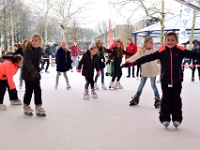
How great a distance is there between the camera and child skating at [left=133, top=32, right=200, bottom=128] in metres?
4.42

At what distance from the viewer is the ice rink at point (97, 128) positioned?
3654 mm

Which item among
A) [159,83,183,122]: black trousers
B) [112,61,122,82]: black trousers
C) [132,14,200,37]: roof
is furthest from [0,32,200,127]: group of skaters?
[132,14,200,37]: roof

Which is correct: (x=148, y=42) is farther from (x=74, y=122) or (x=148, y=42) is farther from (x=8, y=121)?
(x=8, y=121)

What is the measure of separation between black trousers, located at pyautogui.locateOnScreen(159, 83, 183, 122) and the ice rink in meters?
0.19

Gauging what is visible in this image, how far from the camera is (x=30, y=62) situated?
5.26 m

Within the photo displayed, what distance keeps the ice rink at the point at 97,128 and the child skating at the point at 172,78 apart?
22cm

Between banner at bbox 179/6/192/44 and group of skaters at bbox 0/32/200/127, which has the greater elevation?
banner at bbox 179/6/192/44

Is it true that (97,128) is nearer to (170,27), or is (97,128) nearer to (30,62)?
(30,62)

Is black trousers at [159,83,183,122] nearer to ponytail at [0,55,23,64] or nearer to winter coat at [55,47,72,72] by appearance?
ponytail at [0,55,23,64]

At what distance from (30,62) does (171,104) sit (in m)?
2.57

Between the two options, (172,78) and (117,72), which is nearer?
(172,78)

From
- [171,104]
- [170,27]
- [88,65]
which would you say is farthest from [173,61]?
[170,27]

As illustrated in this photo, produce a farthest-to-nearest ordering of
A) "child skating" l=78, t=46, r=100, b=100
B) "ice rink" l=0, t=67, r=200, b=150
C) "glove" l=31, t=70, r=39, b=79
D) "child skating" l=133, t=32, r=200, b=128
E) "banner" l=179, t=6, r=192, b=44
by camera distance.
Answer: "banner" l=179, t=6, r=192, b=44 → "child skating" l=78, t=46, r=100, b=100 → "glove" l=31, t=70, r=39, b=79 → "child skating" l=133, t=32, r=200, b=128 → "ice rink" l=0, t=67, r=200, b=150

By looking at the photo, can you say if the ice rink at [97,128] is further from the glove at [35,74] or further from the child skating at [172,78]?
the glove at [35,74]
